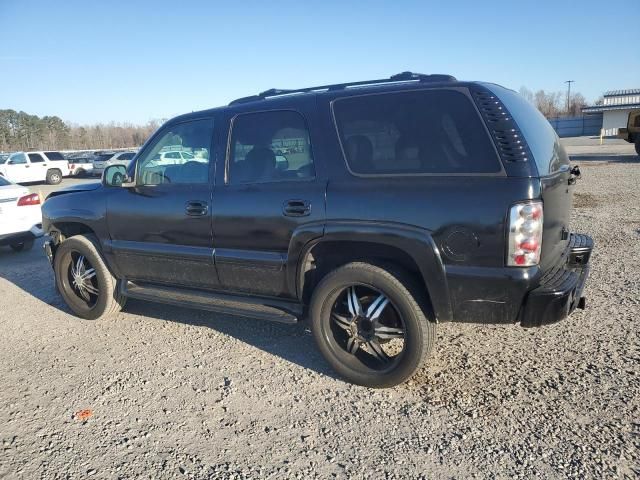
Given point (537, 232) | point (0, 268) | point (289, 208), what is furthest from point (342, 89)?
point (0, 268)

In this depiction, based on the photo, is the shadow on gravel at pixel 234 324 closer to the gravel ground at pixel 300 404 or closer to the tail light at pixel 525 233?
the gravel ground at pixel 300 404

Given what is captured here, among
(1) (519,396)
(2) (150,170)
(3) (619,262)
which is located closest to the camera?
(1) (519,396)

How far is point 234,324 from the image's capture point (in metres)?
4.56

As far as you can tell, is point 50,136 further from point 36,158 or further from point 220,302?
point 220,302

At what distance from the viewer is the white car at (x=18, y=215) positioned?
23.7 ft

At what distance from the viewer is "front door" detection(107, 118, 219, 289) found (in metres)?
3.92

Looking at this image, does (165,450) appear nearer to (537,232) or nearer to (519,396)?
(519,396)

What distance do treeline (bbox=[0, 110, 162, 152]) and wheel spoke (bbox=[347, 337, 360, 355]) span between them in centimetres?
7635

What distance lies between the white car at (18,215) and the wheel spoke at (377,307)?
20.8 ft

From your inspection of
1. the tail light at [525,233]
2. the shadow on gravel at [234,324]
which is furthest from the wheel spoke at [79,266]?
the tail light at [525,233]

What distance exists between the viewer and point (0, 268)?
23.4 ft

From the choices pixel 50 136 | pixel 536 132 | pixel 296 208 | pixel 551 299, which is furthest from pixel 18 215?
pixel 50 136

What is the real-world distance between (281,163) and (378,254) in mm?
996

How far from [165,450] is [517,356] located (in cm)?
252
